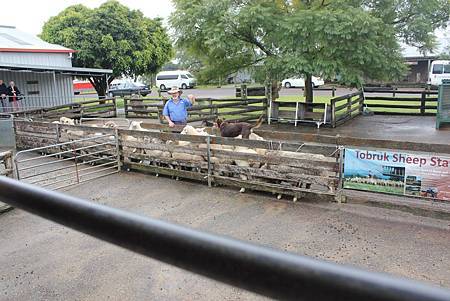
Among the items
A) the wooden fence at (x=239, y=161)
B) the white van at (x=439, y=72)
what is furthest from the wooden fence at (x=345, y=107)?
the white van at (x=439, y=72)

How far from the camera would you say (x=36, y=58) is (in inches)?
946

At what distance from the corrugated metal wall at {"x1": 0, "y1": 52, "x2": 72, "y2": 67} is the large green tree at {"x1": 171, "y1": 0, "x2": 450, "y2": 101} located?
11.7 m

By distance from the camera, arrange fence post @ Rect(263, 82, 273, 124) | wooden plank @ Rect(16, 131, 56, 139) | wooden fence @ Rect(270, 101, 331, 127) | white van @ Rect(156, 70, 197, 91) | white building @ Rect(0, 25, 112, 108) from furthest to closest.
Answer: white van @ Rect(156, 70, 197, 91) → white building @ Rect(0, 25, 112, 108) → fence post @ Rect(263, 82, 273, 124) → wooden fence @ Rect(270, 101, 331, 127) → wooden plank @ Rect(16, 131, 56, 139)

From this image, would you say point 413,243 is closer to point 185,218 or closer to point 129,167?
point 185,218

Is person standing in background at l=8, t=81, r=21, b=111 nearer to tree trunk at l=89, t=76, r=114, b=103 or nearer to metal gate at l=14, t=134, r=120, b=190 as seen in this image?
tree trunk at l=89, t=76, r=114, b=103

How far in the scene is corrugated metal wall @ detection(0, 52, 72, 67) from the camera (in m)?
22.6

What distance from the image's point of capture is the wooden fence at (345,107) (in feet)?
51.6

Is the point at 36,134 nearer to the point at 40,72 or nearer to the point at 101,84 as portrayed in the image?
the point at 40,72

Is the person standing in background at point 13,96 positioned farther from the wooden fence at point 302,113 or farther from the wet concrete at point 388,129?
the wooden fence at point 302,113

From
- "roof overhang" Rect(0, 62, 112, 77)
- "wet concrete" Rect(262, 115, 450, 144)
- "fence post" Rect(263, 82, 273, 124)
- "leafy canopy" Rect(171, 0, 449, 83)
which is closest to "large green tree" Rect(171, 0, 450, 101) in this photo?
"leafy canopy" Rect(171, 0, 449, 83)

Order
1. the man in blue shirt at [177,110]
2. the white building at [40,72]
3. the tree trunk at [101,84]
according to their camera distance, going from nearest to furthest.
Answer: the man in blue shirt at [177,110] < the white building at [40,72] < the tree trunk at [101,84]

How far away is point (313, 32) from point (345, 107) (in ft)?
16.8

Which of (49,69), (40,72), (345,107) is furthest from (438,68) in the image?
(40,72)

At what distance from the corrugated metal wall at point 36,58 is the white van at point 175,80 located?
946 inches
